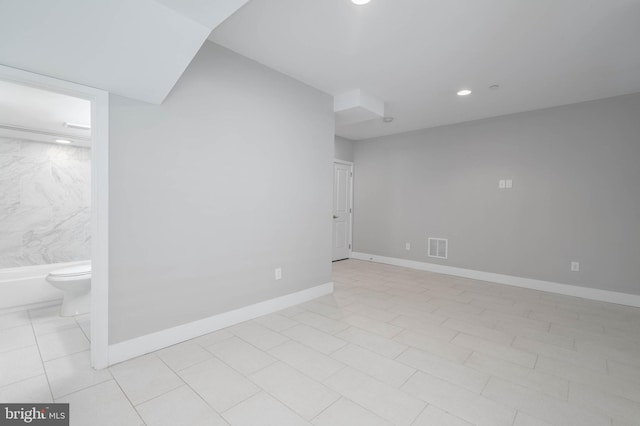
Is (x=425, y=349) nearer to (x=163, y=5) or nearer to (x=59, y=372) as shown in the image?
(x=59, y=372)

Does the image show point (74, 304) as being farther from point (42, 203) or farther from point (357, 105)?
point (357, 105)

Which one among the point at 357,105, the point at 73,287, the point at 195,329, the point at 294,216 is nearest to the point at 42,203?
the point at 73,287

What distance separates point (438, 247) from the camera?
16.9 ft

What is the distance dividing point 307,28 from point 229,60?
2.70 feet

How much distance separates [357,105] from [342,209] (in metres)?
2.86

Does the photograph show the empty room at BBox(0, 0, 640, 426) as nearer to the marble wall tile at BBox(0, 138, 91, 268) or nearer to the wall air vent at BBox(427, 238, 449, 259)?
the marble wall tile at BBox(0, 138, 91, 268)

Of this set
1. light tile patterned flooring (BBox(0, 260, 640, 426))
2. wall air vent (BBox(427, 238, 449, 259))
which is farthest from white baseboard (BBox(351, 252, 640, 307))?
light tile patterned flooring (BBox(0, 260, 640, 426))

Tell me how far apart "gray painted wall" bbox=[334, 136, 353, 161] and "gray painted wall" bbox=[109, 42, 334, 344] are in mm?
2318

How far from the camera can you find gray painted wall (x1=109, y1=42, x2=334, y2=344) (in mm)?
2119

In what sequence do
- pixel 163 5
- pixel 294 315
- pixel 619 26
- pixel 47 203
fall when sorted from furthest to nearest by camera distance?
pixel 47 203, pixel 294 315, pixel 619 26, pixel 163 5

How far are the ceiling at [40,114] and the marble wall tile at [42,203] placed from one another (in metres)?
0.21

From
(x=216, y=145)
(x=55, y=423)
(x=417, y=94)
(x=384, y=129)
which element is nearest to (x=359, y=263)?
(x=384, y=129)

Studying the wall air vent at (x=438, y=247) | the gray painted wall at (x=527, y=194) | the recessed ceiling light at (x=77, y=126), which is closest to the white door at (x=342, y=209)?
the gray painted wall at (x=527, y=194)

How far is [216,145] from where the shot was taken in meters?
2.58
